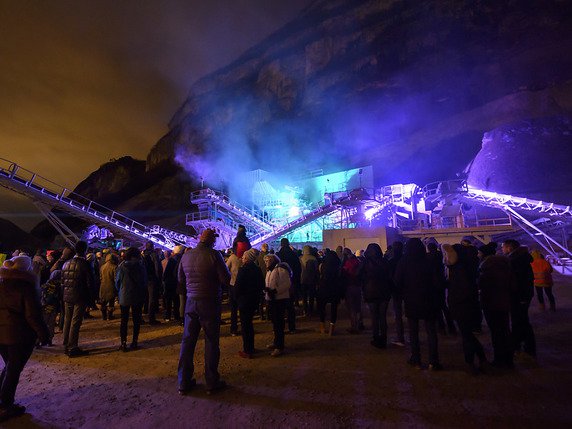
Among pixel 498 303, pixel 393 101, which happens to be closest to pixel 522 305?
pixel 498 303

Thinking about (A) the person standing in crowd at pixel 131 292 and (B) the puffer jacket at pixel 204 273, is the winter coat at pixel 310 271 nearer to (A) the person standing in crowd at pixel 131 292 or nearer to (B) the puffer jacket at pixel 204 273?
(A) the person standing in crowd at pixel 131 292

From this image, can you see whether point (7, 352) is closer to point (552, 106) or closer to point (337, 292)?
point (337, 292)

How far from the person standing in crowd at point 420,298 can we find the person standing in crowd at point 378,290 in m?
0.95

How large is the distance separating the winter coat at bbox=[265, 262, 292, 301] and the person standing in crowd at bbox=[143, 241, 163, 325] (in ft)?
14.1

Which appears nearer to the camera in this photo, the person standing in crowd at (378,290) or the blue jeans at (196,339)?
the blue jeans at (196,339)

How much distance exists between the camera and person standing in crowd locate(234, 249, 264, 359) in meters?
5.18

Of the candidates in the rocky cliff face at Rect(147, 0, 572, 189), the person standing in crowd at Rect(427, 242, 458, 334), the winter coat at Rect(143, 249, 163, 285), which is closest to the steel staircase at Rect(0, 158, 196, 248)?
the winter coat at Rect(143, 249, 163, 285)

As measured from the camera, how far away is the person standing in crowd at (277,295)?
5379 millimetres

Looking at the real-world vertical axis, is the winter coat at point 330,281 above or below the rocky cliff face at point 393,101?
below

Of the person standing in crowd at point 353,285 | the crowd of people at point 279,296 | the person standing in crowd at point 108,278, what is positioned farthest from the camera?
the person standing in crowd at point 108,278

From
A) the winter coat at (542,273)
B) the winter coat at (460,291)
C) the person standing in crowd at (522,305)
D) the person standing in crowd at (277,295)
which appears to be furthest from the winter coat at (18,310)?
the winter coat at (542,273)

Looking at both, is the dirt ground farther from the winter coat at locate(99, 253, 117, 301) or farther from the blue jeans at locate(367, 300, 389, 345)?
the winter coat at locate(99, 253, 117, 301)

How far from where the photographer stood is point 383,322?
564 cm

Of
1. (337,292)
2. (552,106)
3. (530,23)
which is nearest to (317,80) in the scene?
(530,23)
